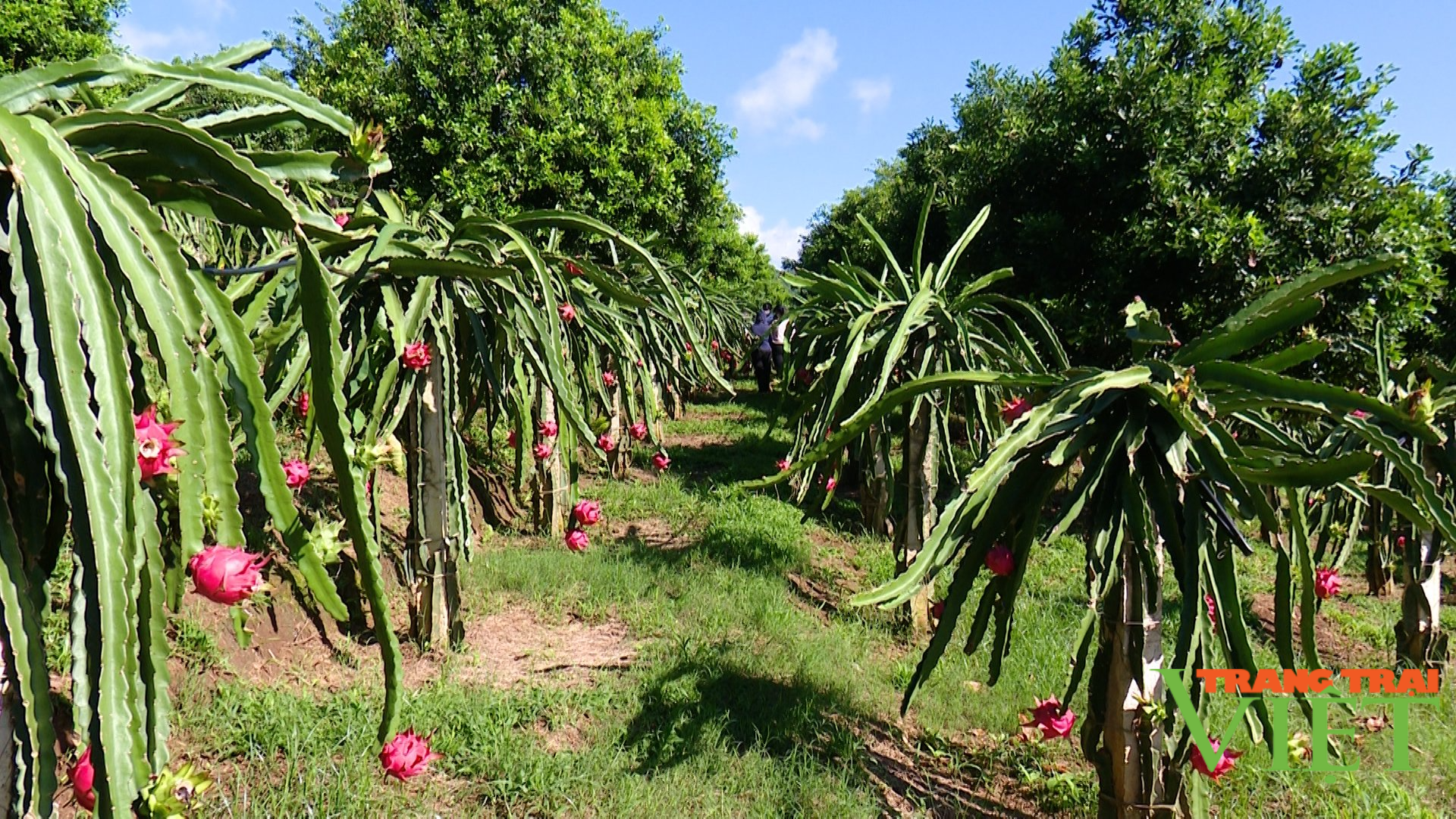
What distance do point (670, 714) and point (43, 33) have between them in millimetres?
12368

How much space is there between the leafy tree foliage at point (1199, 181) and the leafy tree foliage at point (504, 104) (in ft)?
12.0

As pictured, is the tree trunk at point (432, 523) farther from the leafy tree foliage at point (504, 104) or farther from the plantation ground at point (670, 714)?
the leafy tree foliage at point (504, 104)

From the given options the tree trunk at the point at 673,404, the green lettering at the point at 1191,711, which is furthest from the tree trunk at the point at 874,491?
the tree trunk at the point at 673,404

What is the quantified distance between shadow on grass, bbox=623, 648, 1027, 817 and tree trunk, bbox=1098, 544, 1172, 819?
66 centimetres

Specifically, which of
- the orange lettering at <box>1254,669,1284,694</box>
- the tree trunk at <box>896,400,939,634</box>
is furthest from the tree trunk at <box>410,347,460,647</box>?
the orange lettering at <box>1254,669,1284,694</box>

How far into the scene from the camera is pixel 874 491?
211 inches

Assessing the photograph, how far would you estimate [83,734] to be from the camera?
2.65 feet

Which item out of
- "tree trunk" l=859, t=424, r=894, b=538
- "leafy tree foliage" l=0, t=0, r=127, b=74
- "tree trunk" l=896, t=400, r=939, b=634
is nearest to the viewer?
"tree trunk" l=896, t=400, r=939, b=634

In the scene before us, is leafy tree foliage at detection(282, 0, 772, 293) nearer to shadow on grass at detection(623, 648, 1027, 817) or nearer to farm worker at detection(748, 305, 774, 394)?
farm worker at detection(748, 305, 774, 394)

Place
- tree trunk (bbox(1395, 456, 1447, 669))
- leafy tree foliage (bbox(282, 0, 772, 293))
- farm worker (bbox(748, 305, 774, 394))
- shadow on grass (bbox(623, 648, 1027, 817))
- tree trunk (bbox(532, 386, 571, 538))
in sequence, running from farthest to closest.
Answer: farm worker (bbox(748, 305, 774, 394)), leafy tree foliage (bbox(282, 0, 772, 293)), tree trunk (bbox(532, 386, 571, 538)), tree trunk (bbox(1395, 456, 1447, 669)), shadow on grass (bbox(623, 648, 1027, 817))

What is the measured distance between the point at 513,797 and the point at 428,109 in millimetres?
6746

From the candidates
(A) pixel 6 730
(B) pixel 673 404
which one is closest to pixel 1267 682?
(A) pixel 6 730

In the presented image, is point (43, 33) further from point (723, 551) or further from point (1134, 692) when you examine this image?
point (1134, 692)

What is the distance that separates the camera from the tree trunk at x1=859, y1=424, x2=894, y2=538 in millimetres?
4348
